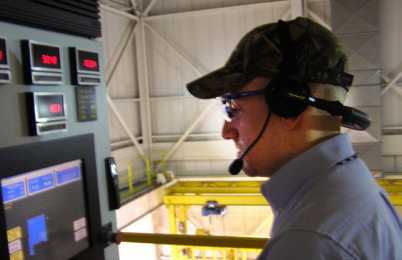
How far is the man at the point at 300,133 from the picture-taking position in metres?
0.94

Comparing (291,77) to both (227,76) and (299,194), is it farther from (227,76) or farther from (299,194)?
(299,194)

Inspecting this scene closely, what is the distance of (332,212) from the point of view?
934 mm

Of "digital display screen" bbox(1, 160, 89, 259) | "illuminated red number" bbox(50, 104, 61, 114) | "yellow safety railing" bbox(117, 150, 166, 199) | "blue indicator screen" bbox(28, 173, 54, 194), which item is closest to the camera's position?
"digital display screen" bbox(1, 160, 89, 259)

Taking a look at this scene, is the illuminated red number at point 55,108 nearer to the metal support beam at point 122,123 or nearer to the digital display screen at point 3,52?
the digital display screen at point 3,52

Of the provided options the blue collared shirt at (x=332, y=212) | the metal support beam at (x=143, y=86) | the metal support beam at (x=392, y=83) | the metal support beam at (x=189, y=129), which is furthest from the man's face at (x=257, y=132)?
the metal support beam at (x=143, y=86)

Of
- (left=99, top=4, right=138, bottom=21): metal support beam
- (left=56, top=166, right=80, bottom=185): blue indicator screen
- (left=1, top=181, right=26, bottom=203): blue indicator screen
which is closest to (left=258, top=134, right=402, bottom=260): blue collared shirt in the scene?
(left=1, top=181, right=26, bottom=203): blue indicator screen

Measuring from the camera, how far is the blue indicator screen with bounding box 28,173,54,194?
2.20 metres

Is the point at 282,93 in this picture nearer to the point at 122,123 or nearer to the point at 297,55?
the point at 297,55

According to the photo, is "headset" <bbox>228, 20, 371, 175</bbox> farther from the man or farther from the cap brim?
the cap brim

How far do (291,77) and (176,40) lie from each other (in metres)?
11.1

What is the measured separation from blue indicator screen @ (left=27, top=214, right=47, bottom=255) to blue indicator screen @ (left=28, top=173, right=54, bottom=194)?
183 millimetres

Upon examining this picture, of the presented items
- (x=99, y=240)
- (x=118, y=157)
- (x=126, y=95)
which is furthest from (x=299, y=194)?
(x=126, y=95)

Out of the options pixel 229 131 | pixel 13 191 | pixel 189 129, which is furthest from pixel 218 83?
pixel 189 129

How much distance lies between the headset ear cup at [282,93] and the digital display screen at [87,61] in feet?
5.78
